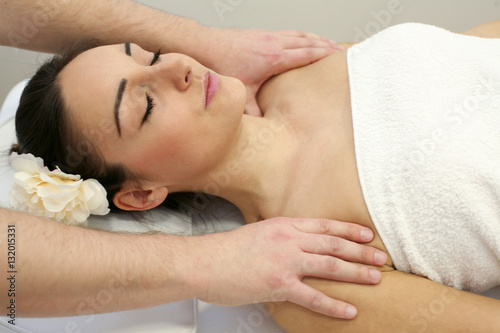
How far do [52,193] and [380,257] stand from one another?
832 millimetres

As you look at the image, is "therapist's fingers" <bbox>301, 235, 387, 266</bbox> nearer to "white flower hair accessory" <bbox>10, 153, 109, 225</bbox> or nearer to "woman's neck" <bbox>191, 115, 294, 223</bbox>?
"woman's neck" <bbox>191, 115, 294, 223</bbox>

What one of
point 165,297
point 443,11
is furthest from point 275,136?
point 443,11

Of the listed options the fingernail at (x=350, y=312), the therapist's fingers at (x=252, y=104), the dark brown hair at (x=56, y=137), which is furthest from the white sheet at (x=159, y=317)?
the therapist's fingers at (x=252, y=104)

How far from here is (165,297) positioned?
44.6 inches

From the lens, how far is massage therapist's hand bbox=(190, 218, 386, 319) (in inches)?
44.1

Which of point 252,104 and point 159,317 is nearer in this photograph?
point 159,317

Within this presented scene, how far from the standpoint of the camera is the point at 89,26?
1.52 metres

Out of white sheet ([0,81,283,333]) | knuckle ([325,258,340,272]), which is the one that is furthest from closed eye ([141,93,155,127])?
knuckle ([325,258,340,272])

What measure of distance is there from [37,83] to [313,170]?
82 centimetres

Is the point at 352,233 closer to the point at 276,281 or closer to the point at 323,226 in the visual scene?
the point at 323,226

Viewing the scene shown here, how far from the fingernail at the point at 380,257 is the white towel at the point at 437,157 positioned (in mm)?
28

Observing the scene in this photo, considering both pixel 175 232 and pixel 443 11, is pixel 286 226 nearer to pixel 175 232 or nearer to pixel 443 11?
pixel 175 232

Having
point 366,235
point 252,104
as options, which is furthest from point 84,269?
point 252,104

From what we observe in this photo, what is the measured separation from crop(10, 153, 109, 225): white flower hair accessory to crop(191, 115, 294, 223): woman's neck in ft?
1.08
